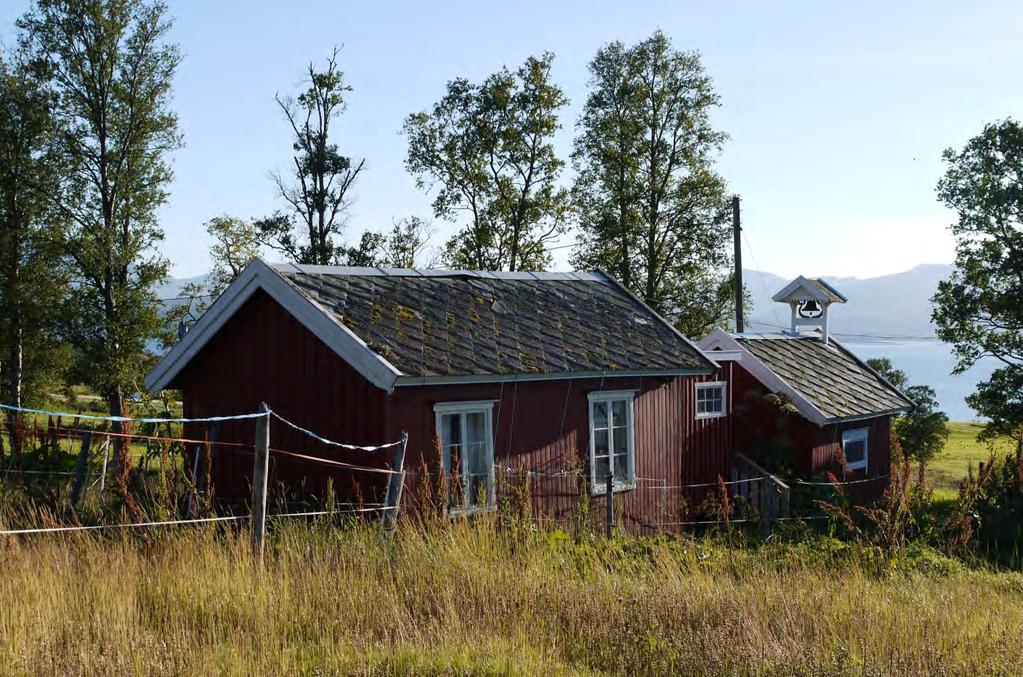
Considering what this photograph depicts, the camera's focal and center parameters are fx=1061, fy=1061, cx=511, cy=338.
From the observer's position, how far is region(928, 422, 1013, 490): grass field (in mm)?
33888

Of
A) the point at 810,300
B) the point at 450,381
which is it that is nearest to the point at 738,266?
the point at 810,300

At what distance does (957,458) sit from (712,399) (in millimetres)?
26559

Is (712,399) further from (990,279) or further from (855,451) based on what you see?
(990,279)

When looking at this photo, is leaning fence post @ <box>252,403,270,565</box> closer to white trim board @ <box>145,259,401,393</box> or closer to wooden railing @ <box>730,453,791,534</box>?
white trim board @ <box>145,259,401,393</box>

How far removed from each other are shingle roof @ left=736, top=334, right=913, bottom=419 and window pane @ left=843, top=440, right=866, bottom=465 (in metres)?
0.83

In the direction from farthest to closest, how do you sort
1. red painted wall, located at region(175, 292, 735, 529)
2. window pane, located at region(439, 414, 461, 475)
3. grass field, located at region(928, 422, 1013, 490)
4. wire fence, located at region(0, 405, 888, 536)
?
grass field, located at region(928, 422, 1013, 490)
window pane, located at region(439, 414, 461, 475)
red painted wall, located at region(175, 292, 735, 529)
wire fence, located at region(0, 405, 888, 536)

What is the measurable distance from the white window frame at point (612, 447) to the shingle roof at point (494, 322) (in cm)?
57

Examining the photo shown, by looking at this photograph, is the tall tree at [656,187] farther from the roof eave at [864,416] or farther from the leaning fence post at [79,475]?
the leaning fence post at [79,475]

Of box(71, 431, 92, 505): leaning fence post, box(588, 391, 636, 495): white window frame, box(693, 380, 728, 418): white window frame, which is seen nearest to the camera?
box(71, 431, 92, 505): leaning fence post

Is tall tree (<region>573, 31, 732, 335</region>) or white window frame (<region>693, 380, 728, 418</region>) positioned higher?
tall tree (<region>573, 31, 732, 335</region>)

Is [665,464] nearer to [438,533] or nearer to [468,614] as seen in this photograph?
[438,533]

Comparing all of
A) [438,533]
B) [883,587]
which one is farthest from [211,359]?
[883,587]

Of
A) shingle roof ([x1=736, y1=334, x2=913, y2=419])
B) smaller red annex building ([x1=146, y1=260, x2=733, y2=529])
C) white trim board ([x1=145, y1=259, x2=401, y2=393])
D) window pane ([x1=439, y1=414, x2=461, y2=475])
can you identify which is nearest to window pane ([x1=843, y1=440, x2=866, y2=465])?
shingle roof ([x1=736, y1=334, x2=913, y2=419])

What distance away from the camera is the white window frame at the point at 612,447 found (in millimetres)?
17016
